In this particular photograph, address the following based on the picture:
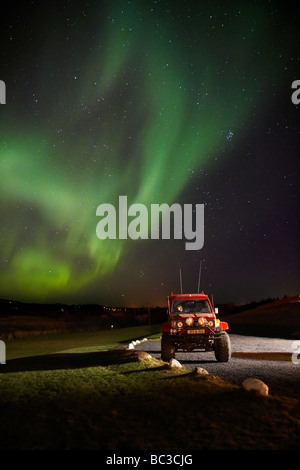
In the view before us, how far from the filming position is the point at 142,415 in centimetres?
650

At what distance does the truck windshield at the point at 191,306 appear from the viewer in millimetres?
15484

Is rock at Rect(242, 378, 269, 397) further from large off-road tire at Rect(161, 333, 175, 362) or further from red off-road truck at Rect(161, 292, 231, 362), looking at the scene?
large off-road tire at Rect(161, 333, 175, 362)

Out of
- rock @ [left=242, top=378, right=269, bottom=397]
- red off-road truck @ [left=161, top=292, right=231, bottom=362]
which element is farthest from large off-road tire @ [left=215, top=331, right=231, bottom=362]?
rock @ [left=242, top=378, right=269, bottom=397]

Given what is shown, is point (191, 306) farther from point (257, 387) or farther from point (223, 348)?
point (257, 387)

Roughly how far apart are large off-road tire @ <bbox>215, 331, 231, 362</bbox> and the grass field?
13.7ft

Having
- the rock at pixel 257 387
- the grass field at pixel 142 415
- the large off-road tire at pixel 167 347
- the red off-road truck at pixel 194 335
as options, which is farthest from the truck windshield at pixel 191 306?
the rock at pixel 257 387

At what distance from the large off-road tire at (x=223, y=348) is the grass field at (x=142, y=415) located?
13.7 feet

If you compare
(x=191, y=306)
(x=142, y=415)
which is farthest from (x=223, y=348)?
(x=142, y=415)

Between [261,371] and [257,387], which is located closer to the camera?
[257,387]

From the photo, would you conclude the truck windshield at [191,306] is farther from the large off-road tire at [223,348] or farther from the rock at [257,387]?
the rock at [257,387]

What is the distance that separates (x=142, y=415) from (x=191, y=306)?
31.9 ft

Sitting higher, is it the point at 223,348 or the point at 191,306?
the point at 191,306
